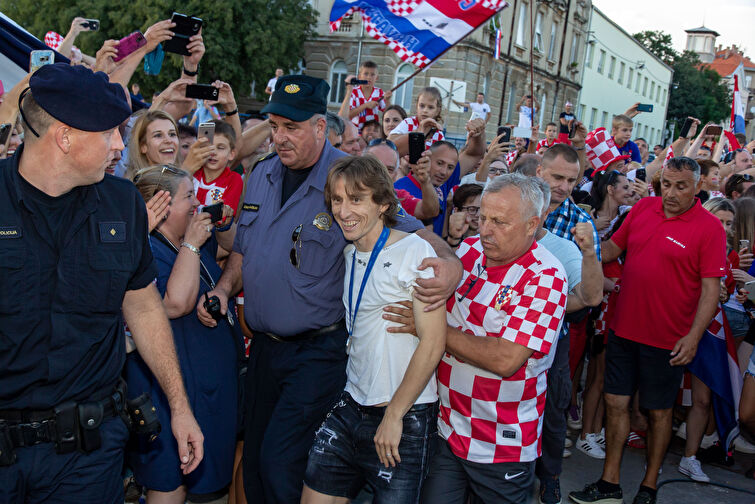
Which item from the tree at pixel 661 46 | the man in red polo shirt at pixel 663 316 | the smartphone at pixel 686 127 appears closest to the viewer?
the man in red polo shirt at pixel 663 316

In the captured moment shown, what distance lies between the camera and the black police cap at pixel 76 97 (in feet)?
7.14

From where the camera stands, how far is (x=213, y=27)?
27375 millimetres

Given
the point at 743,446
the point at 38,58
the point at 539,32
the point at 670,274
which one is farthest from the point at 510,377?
the point at 539,32

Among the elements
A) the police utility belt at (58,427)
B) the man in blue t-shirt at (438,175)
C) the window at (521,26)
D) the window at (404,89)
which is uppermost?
the window at (521,26)

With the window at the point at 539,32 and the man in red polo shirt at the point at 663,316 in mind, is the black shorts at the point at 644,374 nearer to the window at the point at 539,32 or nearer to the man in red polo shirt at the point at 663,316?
the man in red polo shirt at the point at 663,316

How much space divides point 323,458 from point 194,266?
1181 millimetres

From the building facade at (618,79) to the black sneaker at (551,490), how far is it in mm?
43410

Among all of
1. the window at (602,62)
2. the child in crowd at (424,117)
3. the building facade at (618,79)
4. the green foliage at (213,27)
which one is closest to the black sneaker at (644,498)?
the child in crowd at (424,117)

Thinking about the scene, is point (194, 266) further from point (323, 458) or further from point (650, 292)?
point (650, 292)

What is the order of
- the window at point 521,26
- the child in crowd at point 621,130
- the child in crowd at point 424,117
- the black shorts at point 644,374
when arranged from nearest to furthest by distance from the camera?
the black shorts at point 644,374 < the child in crowd at point 424,117 < the child in crowd at point 621,130 < the window at point 521,26

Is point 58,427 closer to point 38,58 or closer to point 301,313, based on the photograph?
point 301,313

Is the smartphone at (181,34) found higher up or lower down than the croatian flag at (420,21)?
lower down

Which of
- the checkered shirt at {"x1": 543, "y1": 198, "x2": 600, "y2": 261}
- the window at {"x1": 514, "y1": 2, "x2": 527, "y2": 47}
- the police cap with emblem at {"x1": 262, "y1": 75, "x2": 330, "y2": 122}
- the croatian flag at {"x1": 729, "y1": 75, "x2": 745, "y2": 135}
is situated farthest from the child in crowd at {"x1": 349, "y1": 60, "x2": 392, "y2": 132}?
the window at {"x1": 514, "y1": 2, "x2": 527, "y2": 47}

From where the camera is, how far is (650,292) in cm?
457
